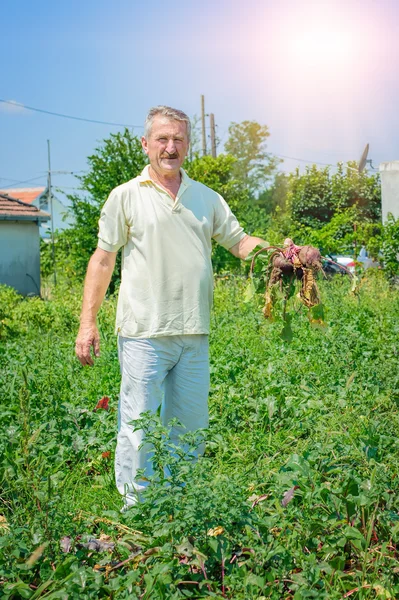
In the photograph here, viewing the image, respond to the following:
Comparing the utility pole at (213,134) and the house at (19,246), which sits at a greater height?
the utility pole at (213,134)

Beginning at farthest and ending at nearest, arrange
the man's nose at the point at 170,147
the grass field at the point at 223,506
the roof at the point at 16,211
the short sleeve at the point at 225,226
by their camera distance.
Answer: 1. the roof at the point at 16,211
2. the short sleeve at the point at 225,226
3. the man's nose at the point at 170,147
4. the grass field at the point at 223,506

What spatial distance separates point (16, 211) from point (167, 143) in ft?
52.2

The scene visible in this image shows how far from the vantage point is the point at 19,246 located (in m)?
A: 18.8

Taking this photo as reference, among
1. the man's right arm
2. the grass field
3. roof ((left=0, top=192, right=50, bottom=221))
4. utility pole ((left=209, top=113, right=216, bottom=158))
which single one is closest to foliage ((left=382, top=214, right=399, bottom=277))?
the grass field

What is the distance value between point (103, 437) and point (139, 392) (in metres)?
0.86

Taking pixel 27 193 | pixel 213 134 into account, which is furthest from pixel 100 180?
pixel 27 193

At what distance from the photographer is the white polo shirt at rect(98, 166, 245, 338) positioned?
3.63 m

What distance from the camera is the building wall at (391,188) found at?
16.2 metres

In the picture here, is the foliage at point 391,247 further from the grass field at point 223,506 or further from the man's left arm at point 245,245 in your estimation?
the man's left arm at point 245,245

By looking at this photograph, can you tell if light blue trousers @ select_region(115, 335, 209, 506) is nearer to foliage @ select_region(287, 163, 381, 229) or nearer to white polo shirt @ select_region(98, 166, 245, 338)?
white polo shirt @ select_region(98, 166, 245, 338)

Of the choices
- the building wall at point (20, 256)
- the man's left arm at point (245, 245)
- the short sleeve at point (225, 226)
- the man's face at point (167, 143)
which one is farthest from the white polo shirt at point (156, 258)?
the building wall at point (20, 256)

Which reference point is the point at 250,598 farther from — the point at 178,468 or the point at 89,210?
the point at 89,210

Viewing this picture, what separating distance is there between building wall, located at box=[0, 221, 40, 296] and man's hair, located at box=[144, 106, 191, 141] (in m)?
14.9

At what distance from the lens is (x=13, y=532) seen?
255 cm
